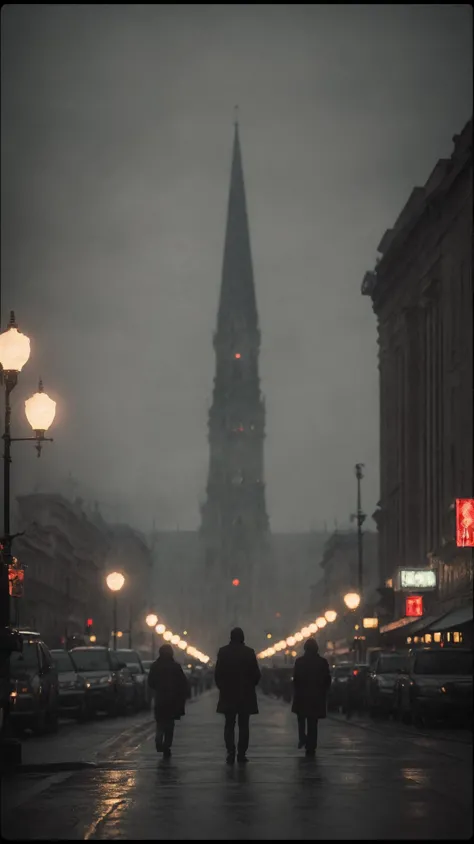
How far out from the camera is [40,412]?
26125mm

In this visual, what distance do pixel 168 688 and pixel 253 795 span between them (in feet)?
29.8

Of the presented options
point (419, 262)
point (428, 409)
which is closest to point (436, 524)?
point (428, 409)

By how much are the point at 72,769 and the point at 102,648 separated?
2661 cm

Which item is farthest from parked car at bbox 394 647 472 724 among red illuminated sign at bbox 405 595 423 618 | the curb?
red illuminated sign at bbox 405 595 423 618

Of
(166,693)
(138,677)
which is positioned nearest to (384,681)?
(138,677)

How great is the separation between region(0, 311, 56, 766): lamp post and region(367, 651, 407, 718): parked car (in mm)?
18941

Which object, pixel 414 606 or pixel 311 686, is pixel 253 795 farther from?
pixel 414 606

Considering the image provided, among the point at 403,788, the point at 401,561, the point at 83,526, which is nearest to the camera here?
the point at 403,788

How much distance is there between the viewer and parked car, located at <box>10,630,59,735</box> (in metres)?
34.8

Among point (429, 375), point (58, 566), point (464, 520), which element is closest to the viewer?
point (464, 520)

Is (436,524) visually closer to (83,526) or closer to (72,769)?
(72,769)

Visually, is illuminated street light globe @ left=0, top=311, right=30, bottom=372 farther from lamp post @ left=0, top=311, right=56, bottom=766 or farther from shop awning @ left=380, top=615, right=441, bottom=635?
shop awning @ left=380, top=615, right=441, bottom=635

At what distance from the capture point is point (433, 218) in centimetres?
7512

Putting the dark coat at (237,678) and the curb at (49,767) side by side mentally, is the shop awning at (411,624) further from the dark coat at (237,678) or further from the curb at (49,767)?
the curb at (49,767)
